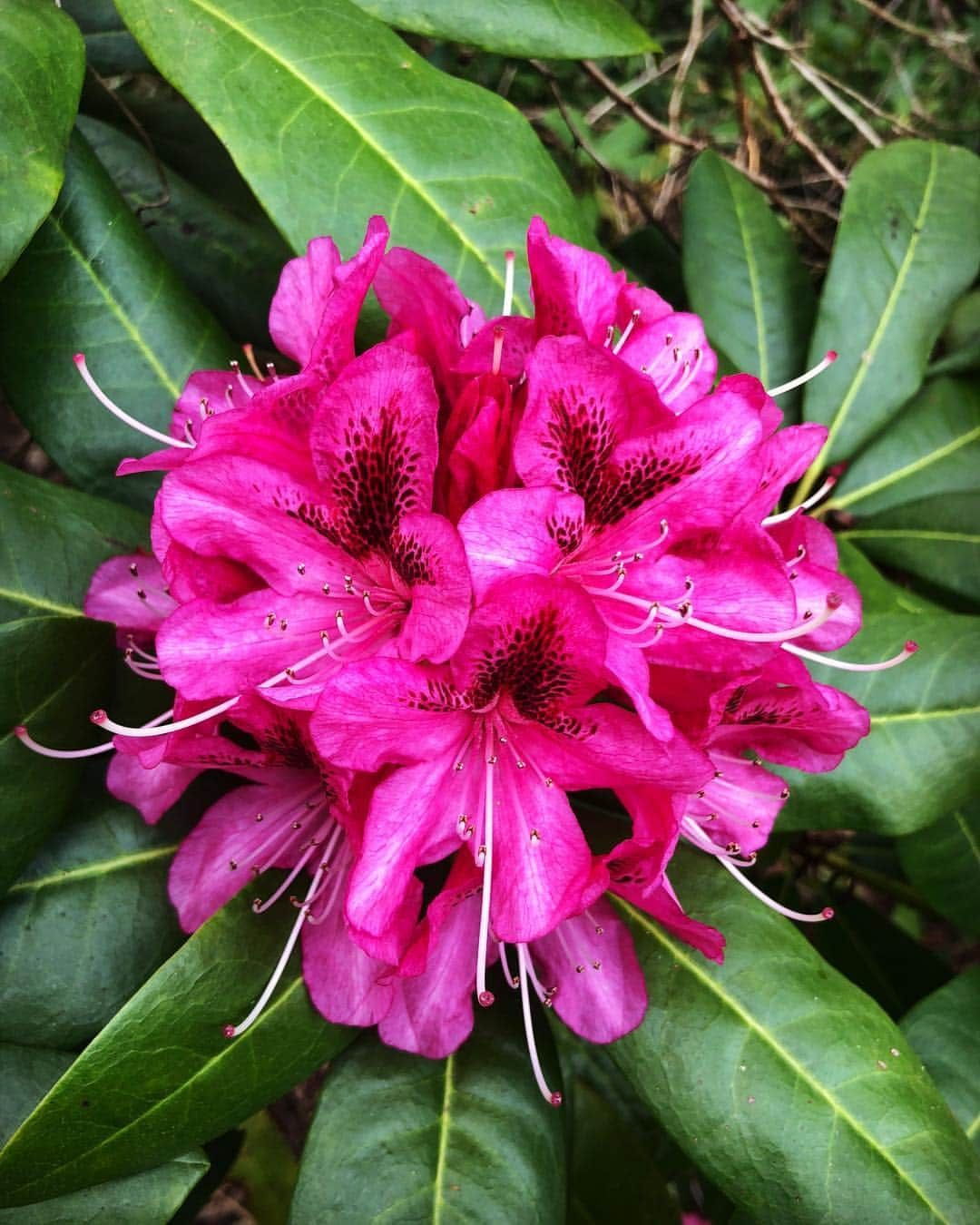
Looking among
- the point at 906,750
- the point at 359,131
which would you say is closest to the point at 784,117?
the point at 359,131

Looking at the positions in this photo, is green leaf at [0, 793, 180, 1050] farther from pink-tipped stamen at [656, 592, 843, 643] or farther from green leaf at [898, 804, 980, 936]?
green leaf at [898, 804, 980, 936]

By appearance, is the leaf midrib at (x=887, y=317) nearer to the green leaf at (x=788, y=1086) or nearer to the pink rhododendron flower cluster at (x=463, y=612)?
the pink rhododendron flower cluster at (x=463, y=612)

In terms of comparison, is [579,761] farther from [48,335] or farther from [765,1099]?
[48,335]

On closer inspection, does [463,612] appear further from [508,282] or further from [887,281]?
[887,281]

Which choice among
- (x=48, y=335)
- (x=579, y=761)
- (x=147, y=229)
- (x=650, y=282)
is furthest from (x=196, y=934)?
(x=650, y=282)

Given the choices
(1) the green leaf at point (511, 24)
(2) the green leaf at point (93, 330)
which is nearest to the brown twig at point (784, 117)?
(1) the green leaf at point (511, 24)
